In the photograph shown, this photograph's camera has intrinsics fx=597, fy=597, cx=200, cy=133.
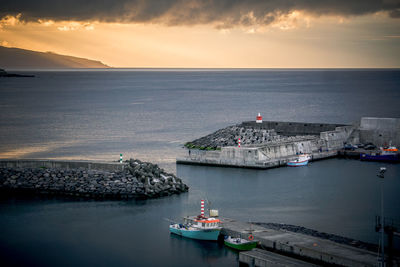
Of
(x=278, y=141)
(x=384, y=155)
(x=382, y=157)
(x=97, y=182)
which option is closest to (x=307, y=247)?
(x=97, y=182)

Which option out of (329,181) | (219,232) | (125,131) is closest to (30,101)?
(125,131)

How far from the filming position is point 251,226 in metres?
22.7

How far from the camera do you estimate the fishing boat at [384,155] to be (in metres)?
39.8

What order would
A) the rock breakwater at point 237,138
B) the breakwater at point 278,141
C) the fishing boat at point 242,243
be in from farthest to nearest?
the rock breakwater at point 237,138, the breakwater at point 278,141, the fishing boat at point 242,243

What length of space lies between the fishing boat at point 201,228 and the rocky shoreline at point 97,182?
18.2ft

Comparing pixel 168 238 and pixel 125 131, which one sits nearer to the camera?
pixel 168 238

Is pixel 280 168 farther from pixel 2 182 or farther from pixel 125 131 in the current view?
pixel 125 131

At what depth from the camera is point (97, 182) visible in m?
30.1

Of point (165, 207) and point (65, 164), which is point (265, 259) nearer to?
point (165, 207)

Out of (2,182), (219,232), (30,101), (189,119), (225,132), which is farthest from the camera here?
(30,101)

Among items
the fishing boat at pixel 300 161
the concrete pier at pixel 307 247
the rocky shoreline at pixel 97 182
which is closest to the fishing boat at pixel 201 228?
the concrete pier at pixel 307 247

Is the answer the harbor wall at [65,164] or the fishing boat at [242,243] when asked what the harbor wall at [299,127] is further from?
the fishing boat at [242,243]

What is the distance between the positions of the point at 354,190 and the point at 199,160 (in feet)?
34.0

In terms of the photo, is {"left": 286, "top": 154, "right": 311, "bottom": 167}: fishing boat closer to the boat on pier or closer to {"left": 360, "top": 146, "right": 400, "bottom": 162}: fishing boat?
{"left": 360, "top": 146, "right": 400, "bottom": 162}: fishing boat
